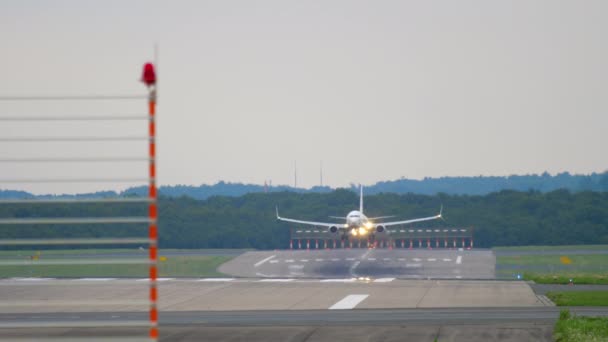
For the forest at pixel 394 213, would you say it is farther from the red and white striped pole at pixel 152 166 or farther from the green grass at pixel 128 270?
the red and white striped pole at pixel 152 166

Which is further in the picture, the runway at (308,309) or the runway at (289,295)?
the runway at (289,295)

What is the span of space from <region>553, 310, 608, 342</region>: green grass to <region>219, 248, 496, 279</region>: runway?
31.5 meters

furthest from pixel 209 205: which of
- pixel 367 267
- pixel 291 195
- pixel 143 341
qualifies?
pixel 143 341

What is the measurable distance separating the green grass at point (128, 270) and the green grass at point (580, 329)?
40710mm

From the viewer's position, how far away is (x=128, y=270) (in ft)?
254

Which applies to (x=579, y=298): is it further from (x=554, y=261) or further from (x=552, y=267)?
(x=554, y=261)

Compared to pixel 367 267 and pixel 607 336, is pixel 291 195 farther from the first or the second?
pixel 607 336

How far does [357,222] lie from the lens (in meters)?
93.8

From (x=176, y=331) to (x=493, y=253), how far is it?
55526mm

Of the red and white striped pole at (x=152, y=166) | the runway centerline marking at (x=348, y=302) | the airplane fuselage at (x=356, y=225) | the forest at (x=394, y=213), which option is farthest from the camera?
the forest at (x=394, y=213)

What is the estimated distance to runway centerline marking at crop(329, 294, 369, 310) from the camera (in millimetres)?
41219

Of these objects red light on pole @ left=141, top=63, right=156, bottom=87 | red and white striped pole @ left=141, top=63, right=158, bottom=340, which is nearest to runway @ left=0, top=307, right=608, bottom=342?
red and white striped pole @ left=141, top=63, right=158, bottom=340

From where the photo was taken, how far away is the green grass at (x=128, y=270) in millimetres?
73812

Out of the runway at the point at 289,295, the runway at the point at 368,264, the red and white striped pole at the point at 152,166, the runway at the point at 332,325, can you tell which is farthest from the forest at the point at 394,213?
the red and white striped pole at the point at 152,166
